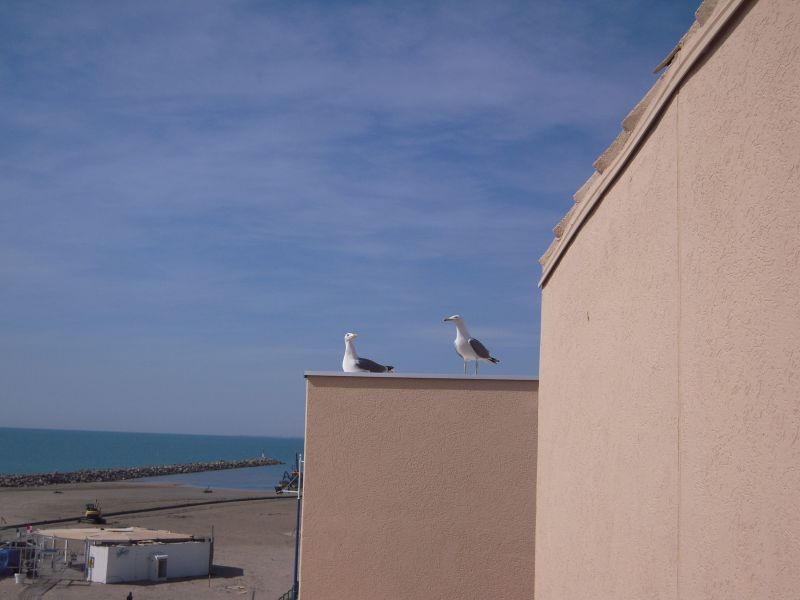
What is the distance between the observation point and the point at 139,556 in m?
25.5

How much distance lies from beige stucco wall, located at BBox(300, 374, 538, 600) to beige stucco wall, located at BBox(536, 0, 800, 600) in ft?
8.93

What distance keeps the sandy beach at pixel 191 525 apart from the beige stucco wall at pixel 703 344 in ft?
68.7

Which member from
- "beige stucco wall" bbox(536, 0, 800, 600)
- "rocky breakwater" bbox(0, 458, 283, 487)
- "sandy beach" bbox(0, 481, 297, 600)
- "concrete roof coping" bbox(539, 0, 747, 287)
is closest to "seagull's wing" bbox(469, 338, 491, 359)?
"concrete roof coping" bbox(539, 0, 747, 287)

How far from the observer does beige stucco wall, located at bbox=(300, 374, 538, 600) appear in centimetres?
730

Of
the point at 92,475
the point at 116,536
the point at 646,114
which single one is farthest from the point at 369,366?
the point at 92,475

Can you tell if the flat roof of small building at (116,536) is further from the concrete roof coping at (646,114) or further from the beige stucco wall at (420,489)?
the concrete roof coping at (646,114)

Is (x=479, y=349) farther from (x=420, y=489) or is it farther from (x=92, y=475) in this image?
(x=92, y=475)

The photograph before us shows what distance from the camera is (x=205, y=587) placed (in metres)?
24.5

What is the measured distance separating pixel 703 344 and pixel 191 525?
3979cm

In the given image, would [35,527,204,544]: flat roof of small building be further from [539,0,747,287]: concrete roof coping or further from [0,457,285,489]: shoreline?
[0,457,285,489]: shoreline

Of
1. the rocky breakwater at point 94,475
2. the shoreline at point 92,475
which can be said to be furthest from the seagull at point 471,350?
the rocky breakwater at point 94,475

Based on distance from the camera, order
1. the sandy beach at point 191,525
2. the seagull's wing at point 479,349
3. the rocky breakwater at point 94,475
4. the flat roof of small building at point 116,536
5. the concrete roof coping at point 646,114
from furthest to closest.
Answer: the rocky breakwater at point 94,475 → the flat roof of small building at point 116,536 → the sandy beach at point 191,525 → the seagull's wing at point 479,349 → the concrete roof coping at point 646,114

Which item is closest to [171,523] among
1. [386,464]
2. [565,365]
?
[386,464]

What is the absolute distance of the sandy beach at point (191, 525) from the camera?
78.4 feet
